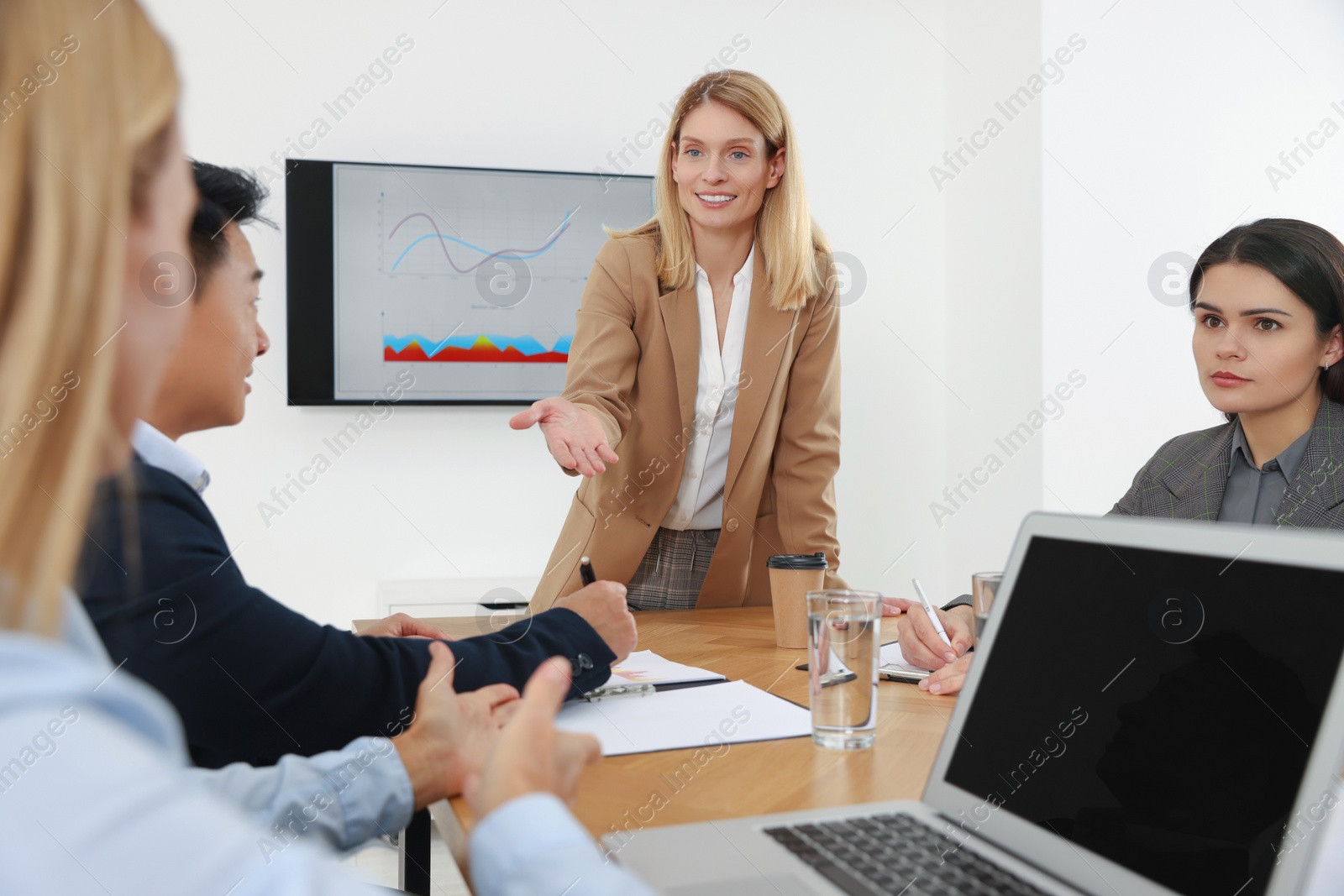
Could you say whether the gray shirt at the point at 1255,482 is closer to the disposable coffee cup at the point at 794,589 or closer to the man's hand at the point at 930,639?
the man's hand at the point at 930,639

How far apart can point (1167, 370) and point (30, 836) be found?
3.52 meters

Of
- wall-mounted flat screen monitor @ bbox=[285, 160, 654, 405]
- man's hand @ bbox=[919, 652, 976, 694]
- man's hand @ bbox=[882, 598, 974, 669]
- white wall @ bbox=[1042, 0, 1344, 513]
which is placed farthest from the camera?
white wall @ bbox=[1042, 0, 1344, 513]

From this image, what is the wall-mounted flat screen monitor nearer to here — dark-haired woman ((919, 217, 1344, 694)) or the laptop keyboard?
dark-haired woman ((919, 217, 1344, 694))

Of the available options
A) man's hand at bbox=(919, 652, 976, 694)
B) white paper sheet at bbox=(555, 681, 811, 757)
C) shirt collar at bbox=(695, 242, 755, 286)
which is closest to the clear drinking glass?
man's hand at bbox=(919, 652, 976, 694)

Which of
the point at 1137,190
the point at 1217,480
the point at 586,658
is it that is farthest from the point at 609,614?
the point at 1137,190

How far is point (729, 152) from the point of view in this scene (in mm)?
2174

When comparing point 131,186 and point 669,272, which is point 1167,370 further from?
point 131,186

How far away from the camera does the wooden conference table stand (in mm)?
835

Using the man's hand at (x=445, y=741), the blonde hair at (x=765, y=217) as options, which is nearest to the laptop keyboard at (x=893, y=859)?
the man's hand at (x=445, y=741)

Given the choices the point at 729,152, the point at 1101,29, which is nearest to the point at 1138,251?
the point at 1101,29

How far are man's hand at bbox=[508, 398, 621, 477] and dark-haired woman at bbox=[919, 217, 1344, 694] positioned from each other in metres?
0.94

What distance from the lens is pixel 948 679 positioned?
1235 millimetres

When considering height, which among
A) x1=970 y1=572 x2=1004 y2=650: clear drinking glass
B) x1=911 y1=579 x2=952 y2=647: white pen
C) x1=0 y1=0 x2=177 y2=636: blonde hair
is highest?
x1=0 y1=0 x2=177 y2=636: blonde hair

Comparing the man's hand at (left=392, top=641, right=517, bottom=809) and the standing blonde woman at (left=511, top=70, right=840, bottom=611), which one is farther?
the standing blonde woman at (left=511, top=70, right=840, bottom=611)
